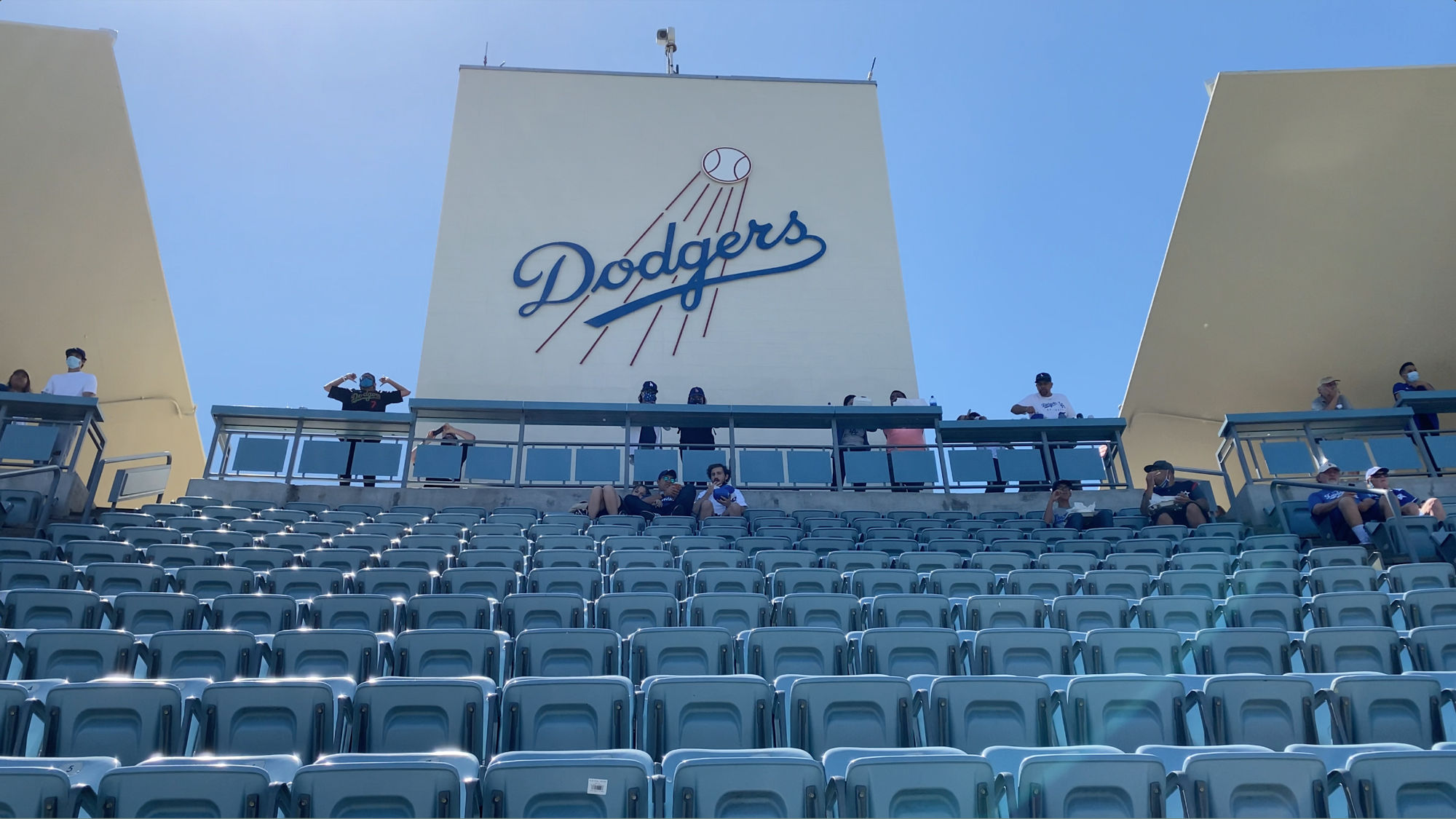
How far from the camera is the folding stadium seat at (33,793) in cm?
309

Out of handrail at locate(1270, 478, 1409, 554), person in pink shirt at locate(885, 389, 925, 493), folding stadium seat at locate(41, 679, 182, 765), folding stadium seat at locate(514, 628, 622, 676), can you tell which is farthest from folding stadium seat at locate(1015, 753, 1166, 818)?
person in pink shirt at locate(885, 389, 925, 493)

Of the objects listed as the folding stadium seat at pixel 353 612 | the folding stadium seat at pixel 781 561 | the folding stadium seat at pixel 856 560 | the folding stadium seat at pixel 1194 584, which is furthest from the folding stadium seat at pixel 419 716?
the folding stadium seat at pixel 1194 584

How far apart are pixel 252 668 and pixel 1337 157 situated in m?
14.2

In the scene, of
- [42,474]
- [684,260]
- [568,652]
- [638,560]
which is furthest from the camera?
[684,260]

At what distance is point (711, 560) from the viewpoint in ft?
24.3

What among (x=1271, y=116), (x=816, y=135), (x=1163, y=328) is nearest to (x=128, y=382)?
(x=816, y=135)

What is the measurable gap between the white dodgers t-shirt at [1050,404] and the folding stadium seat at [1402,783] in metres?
8.73

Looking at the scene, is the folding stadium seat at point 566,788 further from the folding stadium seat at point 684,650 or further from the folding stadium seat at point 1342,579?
the folding stadium seat at point 1342,579

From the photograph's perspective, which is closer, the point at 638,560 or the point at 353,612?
the point at 353,612

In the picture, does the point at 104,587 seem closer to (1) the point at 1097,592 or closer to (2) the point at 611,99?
(1) the point at 1097,592

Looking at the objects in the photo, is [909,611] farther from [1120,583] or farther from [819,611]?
[1120,583]

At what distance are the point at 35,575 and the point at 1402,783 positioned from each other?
23.1 ft

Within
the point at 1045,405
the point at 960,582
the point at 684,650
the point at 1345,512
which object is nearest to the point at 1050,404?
the point at 1045,405

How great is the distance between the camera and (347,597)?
5.66m
